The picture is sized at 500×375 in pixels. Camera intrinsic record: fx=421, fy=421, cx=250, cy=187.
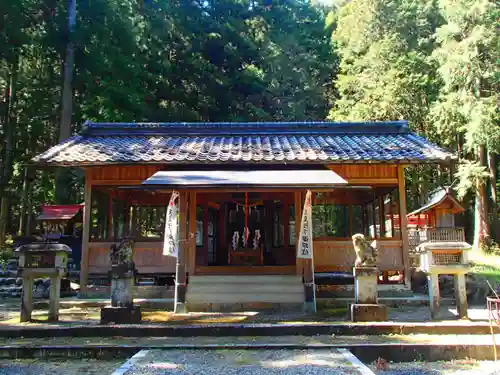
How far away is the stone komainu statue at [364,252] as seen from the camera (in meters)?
8.20

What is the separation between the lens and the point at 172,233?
374 inches

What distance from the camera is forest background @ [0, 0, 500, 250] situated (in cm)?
1938

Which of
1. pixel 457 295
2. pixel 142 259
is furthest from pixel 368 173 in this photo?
pixel 142 259

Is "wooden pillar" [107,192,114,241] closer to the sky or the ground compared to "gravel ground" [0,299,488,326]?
closer to the sky

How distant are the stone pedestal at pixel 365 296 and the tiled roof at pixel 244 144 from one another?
12.2 feet

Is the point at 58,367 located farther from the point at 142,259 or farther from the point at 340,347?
the point at 142,259

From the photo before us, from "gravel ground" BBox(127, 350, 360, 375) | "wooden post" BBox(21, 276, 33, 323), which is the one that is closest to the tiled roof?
"wooden post" BBox(21, 276, 33, 323)

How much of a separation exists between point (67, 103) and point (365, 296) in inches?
692

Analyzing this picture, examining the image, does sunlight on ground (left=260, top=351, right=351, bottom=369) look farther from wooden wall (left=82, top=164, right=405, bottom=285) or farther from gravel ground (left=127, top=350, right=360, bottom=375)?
wooden wall (left=82, top=164, right=405, bottom=285)

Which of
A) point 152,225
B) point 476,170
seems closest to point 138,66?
point 152,225

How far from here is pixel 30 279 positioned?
8469 mm

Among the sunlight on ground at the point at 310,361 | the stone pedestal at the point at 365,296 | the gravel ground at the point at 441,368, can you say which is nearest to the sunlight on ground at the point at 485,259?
the stone pedestal at the point at 365,296

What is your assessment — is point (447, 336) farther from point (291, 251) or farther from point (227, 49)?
point (227, 49)

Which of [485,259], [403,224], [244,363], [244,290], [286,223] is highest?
[286,223]
